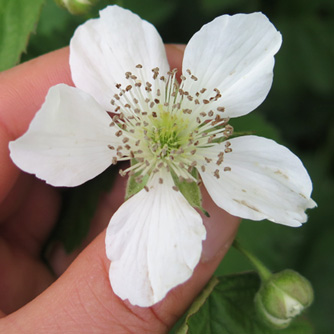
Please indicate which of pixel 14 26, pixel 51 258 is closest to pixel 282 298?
pixel 51 258

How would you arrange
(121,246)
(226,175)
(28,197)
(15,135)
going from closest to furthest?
(121,246) → (226,175) → (15,135) → (28,197)

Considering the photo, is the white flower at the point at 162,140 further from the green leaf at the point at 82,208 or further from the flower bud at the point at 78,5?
the green leaf at the point at 82,208

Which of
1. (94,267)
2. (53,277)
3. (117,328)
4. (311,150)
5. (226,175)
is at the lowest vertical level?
(311,150)

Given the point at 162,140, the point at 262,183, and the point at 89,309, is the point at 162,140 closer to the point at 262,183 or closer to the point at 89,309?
the point at 262,183

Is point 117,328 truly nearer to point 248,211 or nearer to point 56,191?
point 248,211

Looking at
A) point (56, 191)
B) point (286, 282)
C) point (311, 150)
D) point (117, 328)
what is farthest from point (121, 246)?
point (311, 150)

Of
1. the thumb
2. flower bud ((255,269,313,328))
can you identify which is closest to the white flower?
the thumb
